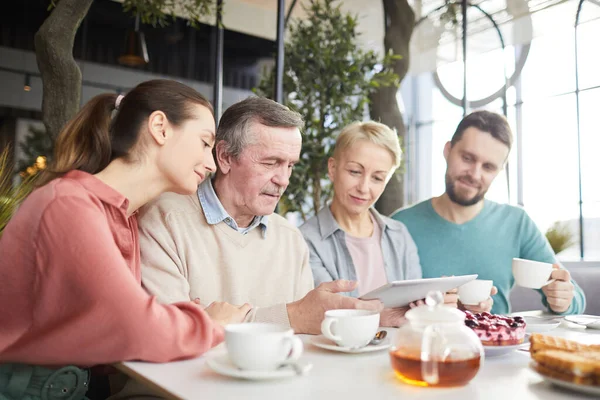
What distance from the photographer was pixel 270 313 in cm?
152

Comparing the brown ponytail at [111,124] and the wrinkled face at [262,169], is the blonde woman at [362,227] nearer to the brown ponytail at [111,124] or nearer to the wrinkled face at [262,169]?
the wrinkled face at [262,169]

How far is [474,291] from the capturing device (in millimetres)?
1691

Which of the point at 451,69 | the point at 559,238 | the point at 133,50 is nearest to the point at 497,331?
the point at 559,238

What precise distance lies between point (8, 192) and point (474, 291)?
2059mm

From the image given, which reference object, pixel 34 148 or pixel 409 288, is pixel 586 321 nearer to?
pixel 409 288

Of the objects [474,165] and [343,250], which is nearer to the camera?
[343,250]

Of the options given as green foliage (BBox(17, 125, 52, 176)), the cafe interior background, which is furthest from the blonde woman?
green foliage (BBox(17, 125, 52, 176))

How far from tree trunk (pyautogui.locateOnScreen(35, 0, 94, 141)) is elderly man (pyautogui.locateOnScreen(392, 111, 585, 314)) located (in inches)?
70.6

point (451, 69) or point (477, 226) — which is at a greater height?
point (451, 69)

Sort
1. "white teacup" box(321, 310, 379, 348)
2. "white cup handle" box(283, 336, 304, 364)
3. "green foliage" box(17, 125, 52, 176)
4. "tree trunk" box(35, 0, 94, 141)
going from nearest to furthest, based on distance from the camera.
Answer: "white cup handle" box(283, 336, 304, 364) → "white teacup" box(321, 310, 379, 348) → "tree trunk" box(35, 0, 94, 141) → "green foliage" box(17, 125, 52, 176)

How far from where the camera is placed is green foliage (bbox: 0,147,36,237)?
2375mm

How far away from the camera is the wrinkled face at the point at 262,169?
187cm

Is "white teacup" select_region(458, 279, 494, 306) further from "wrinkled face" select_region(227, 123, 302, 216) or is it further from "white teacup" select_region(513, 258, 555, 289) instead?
"wrinkled face" select_region(227, 123, 302, 216)

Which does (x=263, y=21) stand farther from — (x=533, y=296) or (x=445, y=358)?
(x=445, y=358)
